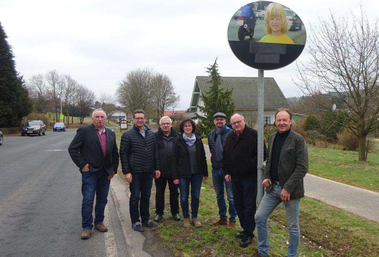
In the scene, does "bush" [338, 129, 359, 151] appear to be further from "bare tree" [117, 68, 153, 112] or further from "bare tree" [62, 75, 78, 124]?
"bare tree" [62, 75, 78, 124]

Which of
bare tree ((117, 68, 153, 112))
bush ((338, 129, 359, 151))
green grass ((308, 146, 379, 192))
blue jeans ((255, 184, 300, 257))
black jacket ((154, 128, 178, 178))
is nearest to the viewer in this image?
blue jeans ((255, 184, 300, 257))

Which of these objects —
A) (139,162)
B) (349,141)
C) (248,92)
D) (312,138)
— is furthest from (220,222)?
(248,92)

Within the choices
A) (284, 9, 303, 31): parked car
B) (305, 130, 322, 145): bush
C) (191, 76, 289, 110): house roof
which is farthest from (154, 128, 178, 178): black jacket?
(191, 76, 289, 110): house roof

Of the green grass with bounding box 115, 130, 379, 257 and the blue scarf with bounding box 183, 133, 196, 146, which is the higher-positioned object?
the blue scarf with bounding box 183, 133, 196, 146

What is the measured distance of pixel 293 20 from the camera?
3.76 m

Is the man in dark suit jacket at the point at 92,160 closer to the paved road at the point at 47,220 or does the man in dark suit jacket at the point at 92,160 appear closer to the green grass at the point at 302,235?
the paved road at the point at 47,220

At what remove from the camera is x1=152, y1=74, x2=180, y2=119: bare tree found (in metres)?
51.8

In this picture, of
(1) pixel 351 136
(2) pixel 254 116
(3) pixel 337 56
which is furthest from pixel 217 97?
(3) pixel 337 56

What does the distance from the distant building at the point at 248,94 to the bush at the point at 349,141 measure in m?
Result: 15.8

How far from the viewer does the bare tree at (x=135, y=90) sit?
42344 millimetres

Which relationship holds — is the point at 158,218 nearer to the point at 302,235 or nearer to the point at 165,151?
the point at 165,151

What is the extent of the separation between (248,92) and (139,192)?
32928mm

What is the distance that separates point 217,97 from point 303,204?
1516cm

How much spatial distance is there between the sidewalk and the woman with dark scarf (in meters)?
2.89
